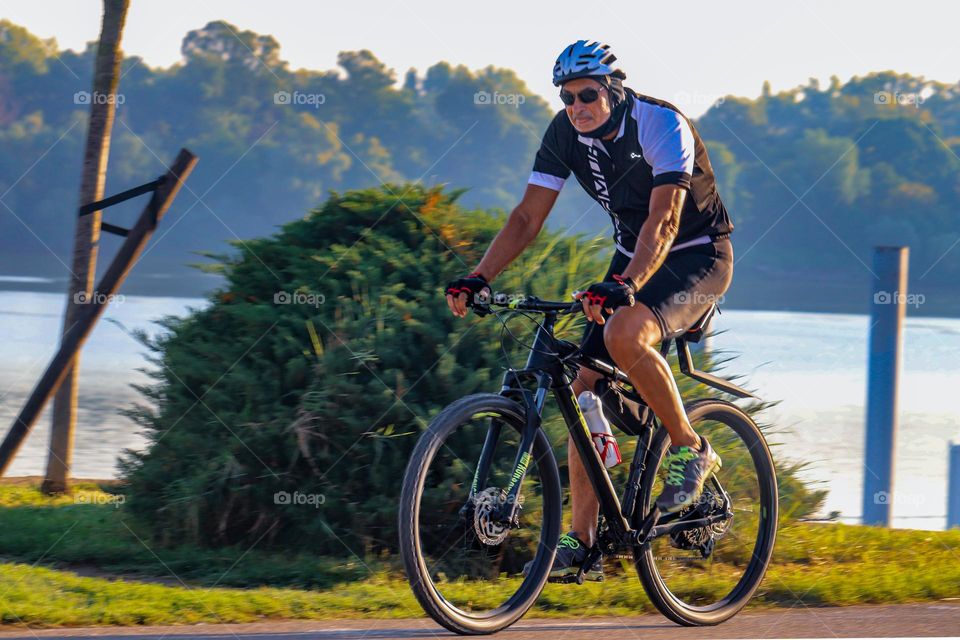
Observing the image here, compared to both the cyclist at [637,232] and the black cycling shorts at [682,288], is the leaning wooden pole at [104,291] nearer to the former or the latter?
the cyclist at [637,232]

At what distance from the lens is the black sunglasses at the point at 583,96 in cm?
427

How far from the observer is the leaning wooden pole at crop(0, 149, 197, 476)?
250 inches

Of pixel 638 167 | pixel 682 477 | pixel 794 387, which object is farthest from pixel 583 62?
pixel 794 387

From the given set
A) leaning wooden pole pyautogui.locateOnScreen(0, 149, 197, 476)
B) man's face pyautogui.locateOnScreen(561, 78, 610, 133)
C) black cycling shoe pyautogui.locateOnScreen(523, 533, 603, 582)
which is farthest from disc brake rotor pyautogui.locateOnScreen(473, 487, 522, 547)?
leaning wooden pole pyautogui.locateOnScreen(0, 149, 197, 476)

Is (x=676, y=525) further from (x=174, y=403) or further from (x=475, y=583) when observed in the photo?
(x=174, y=403)

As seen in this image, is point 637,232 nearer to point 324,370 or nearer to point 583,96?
point 583,96

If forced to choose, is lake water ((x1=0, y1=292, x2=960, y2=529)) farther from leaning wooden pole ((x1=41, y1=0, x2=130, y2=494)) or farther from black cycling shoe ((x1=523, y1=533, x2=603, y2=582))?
black cycling shoe ((x1=523, y1=533, x2=603, y2=582))

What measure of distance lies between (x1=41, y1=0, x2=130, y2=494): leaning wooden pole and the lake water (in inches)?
13.6

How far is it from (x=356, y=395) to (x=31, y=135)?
137 ft

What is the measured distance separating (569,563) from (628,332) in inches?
33.4

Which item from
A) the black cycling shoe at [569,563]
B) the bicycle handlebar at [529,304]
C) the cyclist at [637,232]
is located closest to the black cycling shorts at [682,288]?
the cyclist at [637,232]

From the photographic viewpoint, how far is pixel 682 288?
443 centimetres

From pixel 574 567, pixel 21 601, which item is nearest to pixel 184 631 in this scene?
pixel 21 601

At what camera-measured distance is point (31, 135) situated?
43562 mm
